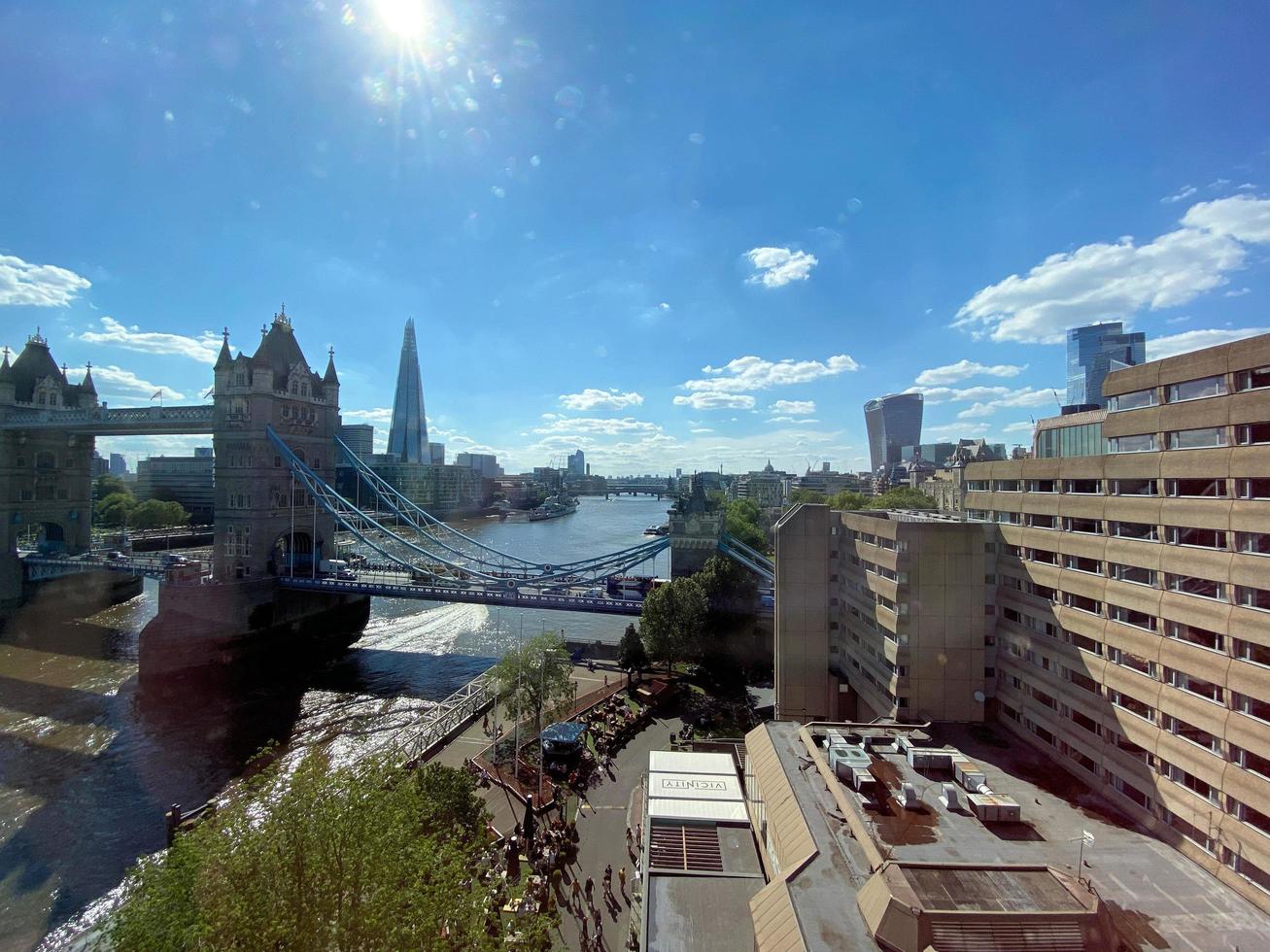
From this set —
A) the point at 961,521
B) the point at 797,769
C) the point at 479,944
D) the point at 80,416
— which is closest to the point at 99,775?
the point at 479,944

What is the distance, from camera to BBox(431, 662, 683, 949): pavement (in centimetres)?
1564

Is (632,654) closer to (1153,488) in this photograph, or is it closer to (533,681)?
(533,681)

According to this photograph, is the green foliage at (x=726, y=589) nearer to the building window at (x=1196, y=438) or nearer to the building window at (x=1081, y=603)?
the building window at (x=1081, y=603)

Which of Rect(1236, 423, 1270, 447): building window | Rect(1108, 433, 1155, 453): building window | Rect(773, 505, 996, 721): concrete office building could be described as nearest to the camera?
Rect(1236, 423, 1270, 447): building window

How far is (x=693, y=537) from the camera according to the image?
41.8 meters

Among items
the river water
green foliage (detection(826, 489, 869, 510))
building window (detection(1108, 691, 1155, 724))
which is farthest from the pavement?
green foliage (detection(826, 489, 869, 510))

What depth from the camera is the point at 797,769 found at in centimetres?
1620

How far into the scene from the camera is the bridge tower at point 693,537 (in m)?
41.8

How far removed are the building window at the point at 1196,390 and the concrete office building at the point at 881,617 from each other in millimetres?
7241

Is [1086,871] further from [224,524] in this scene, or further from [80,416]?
[80,416]

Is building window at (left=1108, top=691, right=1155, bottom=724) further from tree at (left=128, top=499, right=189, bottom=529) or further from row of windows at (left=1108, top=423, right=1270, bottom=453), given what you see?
tree at (left=128, top=499, right=189, bottom=529)

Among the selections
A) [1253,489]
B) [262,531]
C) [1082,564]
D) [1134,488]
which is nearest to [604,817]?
[1082,564]

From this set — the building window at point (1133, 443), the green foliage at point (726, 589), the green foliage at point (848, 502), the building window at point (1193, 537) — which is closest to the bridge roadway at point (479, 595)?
the green foliage at point (726, 589)

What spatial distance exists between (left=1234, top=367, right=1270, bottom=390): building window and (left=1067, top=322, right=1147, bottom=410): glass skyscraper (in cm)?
4962
